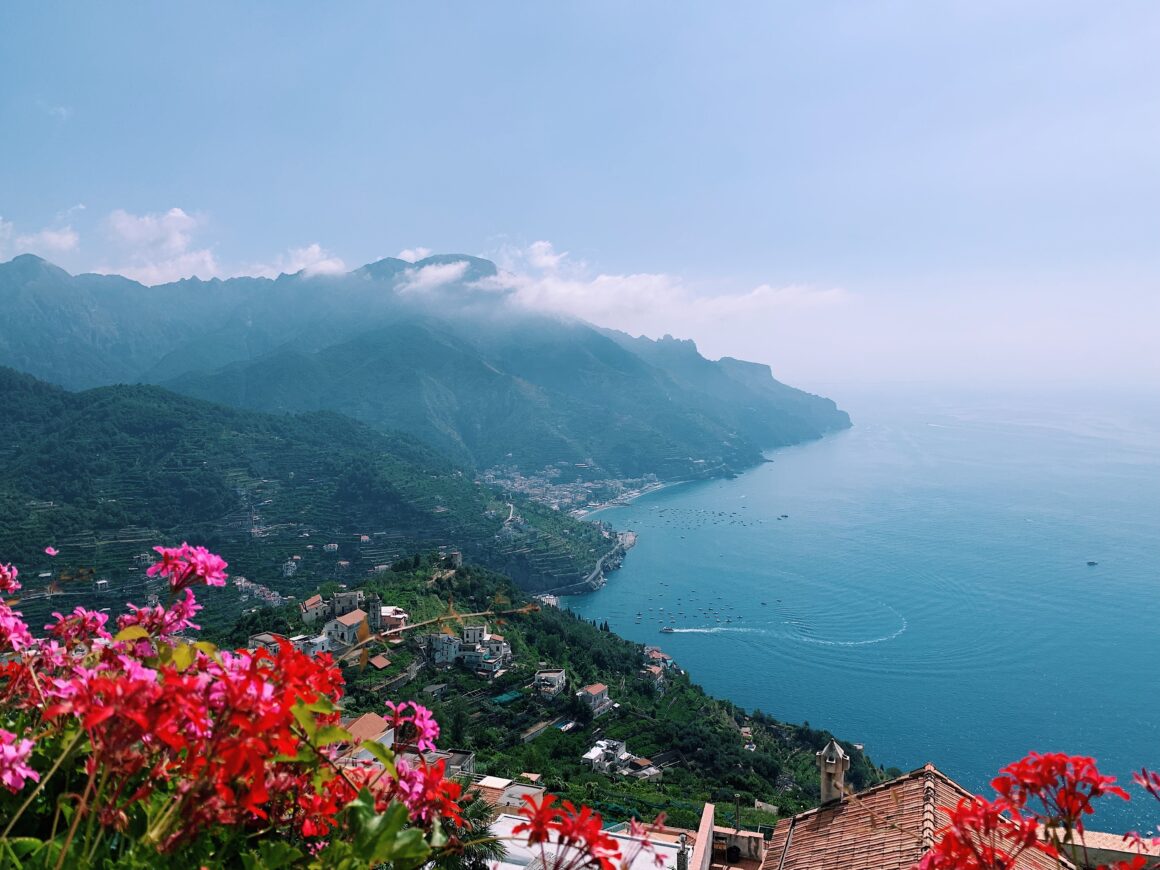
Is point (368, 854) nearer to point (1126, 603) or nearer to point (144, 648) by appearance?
point (144, 648)

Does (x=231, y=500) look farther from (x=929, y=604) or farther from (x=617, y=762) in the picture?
(x=929, y=604)

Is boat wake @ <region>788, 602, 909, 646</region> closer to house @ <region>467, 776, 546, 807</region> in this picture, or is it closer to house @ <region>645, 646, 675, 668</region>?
house @ <region>645, 646, 675, 668</region>

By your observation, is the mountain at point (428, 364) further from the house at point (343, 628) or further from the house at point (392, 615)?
the house at point (343, 628)

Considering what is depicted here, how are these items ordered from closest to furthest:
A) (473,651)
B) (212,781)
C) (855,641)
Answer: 1. (212,781)
2. (473,651)
3. (855,641)

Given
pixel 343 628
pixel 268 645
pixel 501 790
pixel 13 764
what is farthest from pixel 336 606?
pixel 13 764

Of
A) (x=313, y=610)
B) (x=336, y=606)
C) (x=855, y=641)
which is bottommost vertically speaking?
(x=855, y=641)
